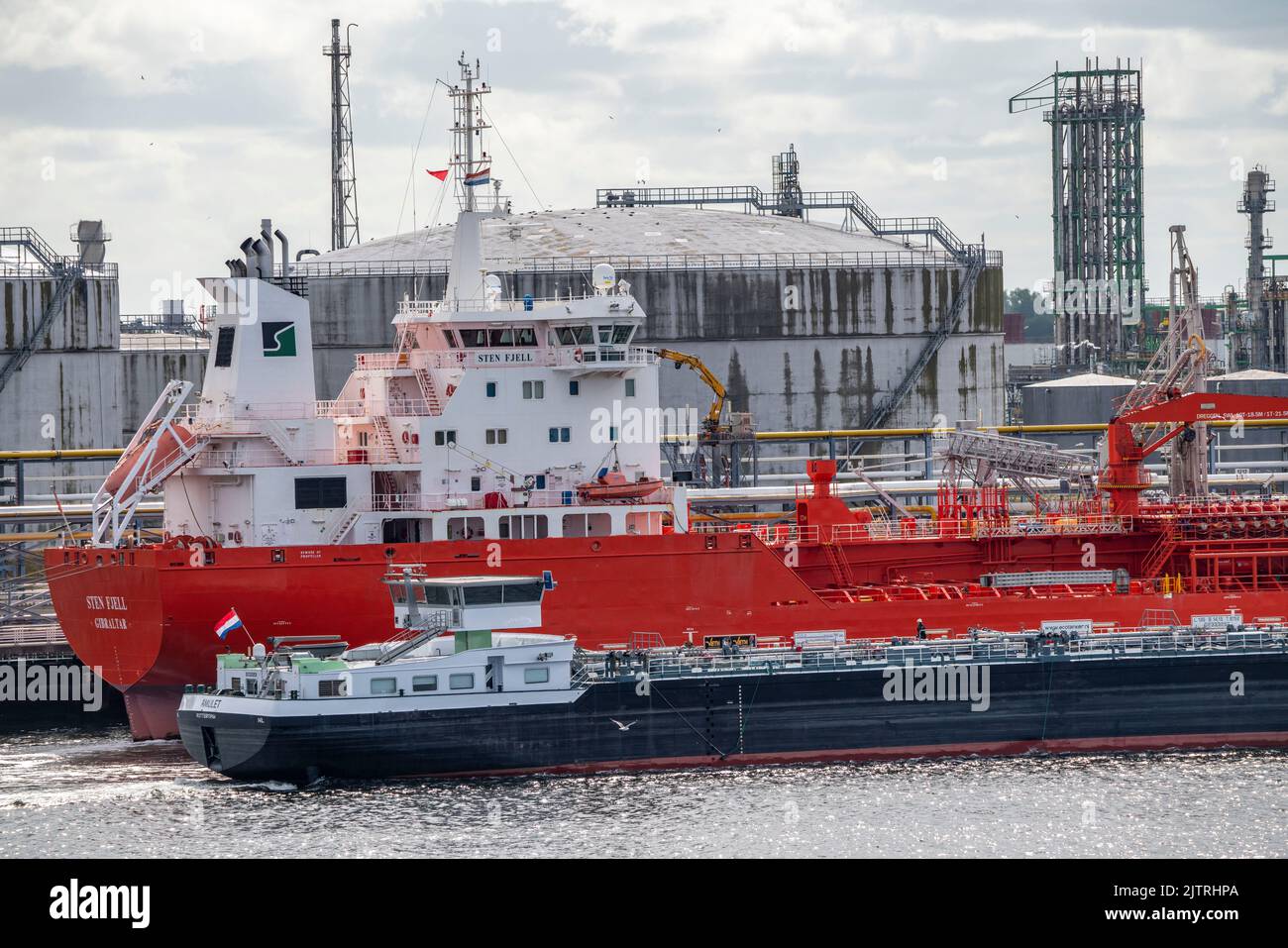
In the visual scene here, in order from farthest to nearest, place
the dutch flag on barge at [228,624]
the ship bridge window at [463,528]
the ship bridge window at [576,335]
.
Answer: the ship bridge window at [576,335], the ship bridge window at [463,528], the dutch flag on barge at [228,624]

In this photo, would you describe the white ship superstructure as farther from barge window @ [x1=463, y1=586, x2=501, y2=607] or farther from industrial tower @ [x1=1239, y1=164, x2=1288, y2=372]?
industrial tower @ [x1=1239, y1=164, x2=1288, y2=372]

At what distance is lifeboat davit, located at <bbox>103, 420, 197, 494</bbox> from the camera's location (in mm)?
44562

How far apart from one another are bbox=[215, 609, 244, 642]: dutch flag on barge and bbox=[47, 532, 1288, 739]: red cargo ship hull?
1.19 feet

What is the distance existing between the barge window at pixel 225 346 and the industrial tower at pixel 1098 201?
2471 inches

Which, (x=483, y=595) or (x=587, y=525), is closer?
(x=483, y=595)

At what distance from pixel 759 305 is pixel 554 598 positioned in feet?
100

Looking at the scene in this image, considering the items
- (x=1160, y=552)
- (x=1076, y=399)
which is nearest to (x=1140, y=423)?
(x=1160, y=552)

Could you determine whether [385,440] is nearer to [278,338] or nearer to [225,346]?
[278,338]

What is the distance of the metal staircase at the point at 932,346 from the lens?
74500mm

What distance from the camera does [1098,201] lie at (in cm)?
10181

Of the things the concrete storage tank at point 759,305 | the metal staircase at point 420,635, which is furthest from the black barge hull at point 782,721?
the concrete storage tank at point 759,305

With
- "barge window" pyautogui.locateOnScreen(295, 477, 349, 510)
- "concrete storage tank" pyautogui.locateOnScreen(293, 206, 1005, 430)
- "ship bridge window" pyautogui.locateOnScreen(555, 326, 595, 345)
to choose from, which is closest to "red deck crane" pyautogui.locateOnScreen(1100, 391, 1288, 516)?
"ship bridge window" pyautogui.locateOnScreen(555, 326, 595, 345)

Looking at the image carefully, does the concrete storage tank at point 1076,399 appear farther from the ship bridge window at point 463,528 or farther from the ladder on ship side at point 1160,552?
the ship bridge window at point 463,528
